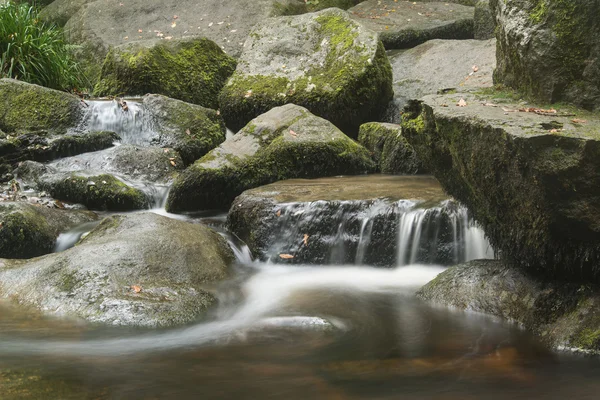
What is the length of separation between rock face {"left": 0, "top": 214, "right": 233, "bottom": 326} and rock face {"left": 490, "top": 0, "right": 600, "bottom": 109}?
2894 mm

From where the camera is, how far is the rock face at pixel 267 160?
7598 millimetres

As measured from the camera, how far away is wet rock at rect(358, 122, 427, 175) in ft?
27.0

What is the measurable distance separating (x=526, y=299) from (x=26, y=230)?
15.1ft

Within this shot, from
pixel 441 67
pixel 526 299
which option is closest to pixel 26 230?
pixel 526 299

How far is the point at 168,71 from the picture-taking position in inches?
425

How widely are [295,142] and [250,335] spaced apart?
157 inches

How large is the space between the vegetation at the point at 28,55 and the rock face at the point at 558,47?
883cm

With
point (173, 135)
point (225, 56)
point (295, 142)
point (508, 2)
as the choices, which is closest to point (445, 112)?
point (508, 2)

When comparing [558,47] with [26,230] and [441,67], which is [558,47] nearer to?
[26,230]

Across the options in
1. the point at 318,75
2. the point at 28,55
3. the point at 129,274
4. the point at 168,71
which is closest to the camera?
the point at 129,274

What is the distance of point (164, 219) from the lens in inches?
237

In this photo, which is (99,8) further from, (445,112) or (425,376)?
(425,376)

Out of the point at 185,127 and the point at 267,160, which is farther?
the point at 185,127

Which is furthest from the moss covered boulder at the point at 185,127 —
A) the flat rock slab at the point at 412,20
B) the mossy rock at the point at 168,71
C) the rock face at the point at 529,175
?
the rock face at the point at 529,175
